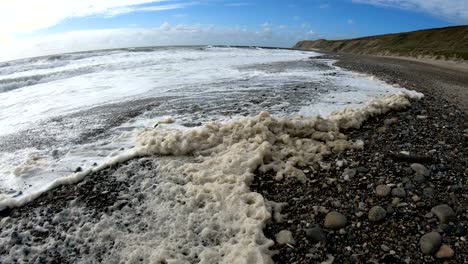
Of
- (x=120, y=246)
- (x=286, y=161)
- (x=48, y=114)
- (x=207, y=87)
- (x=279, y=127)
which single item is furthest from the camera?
(x=207, y=87)

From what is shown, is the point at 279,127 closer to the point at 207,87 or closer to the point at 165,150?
the point at 165,150

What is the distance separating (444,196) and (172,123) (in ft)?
18.8

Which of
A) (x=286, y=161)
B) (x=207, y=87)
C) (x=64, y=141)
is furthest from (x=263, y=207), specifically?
(x=207, y=87)

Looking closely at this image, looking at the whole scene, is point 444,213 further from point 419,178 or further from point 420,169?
point 420,169

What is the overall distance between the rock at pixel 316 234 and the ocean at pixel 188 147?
1.60ft

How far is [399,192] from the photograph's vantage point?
194 inches

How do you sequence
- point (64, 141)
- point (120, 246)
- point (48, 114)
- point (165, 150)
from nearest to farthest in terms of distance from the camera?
1. point (120, 246)
2. point (165, 150)
3. point (64, 141)
4. point (48, 114)

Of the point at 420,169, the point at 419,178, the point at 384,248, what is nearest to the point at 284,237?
the point at 384,248

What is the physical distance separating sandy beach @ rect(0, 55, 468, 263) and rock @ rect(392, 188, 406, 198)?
0.01 metres

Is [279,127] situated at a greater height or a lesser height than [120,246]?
greater

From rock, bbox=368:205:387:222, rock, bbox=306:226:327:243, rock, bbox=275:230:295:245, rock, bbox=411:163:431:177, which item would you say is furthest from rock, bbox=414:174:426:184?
rock, bbox=275:230:295:245

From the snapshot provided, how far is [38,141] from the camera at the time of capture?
8242 millimetres

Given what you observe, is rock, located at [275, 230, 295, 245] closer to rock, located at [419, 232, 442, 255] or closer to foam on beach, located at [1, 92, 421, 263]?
foam on beach, located at [1, 92, 421, 263]

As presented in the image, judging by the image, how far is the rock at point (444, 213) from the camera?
14.3 ft
